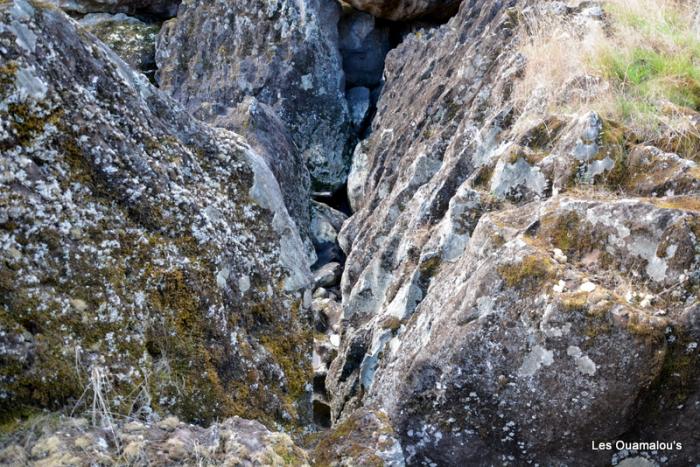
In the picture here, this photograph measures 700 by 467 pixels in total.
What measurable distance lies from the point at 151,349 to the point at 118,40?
15.7 metres

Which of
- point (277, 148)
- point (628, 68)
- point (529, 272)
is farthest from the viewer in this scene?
point (277, 148)

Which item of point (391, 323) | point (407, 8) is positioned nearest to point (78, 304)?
point (391, 323)

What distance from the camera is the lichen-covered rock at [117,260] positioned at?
10.8 ft

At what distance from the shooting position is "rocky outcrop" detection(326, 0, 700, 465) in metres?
3.72

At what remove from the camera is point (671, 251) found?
388 cm

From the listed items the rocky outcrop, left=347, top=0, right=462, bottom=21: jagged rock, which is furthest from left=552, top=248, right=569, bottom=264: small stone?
left=347, top=0, right=462, bottom=21: jagged rock

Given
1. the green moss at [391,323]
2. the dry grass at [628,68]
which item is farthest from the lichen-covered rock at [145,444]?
the dry grass at [628,68]

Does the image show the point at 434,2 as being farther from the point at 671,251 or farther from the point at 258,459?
the point at 258,459

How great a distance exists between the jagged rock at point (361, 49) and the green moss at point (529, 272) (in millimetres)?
13006

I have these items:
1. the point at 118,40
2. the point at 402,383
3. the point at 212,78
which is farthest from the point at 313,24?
the point at 402,383

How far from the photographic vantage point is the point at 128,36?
57.7ft

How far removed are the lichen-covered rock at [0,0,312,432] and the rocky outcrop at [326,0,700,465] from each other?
1.02 metres

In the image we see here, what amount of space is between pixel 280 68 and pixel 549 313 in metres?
12.1

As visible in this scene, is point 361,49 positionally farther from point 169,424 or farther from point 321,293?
point 169,424
